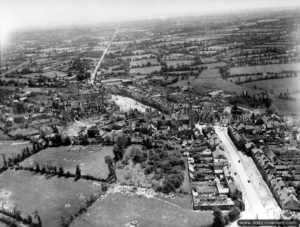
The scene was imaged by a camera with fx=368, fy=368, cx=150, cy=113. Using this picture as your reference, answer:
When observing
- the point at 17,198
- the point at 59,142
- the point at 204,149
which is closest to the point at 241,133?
the point at 204,149

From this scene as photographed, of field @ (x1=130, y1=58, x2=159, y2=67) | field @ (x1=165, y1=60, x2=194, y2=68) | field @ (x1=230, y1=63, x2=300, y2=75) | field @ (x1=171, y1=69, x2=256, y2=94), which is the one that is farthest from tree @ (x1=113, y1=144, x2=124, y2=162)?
field @ (x1=130, y1=58, x2=159, y2=67)

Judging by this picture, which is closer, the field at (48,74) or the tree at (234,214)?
the tree at (234,214)

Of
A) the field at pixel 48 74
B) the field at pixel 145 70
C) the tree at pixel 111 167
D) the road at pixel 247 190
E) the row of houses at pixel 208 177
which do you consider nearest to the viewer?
the road at pixel 247 190

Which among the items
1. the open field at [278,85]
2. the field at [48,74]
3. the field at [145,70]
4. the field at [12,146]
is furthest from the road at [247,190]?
the field at [48,74]

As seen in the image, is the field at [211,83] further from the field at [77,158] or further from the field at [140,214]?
the field at [140,214]

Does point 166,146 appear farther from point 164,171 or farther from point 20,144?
point 20,144

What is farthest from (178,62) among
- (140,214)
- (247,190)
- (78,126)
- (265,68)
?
(140,214)

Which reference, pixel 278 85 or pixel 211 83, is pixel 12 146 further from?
pixel 278 85
